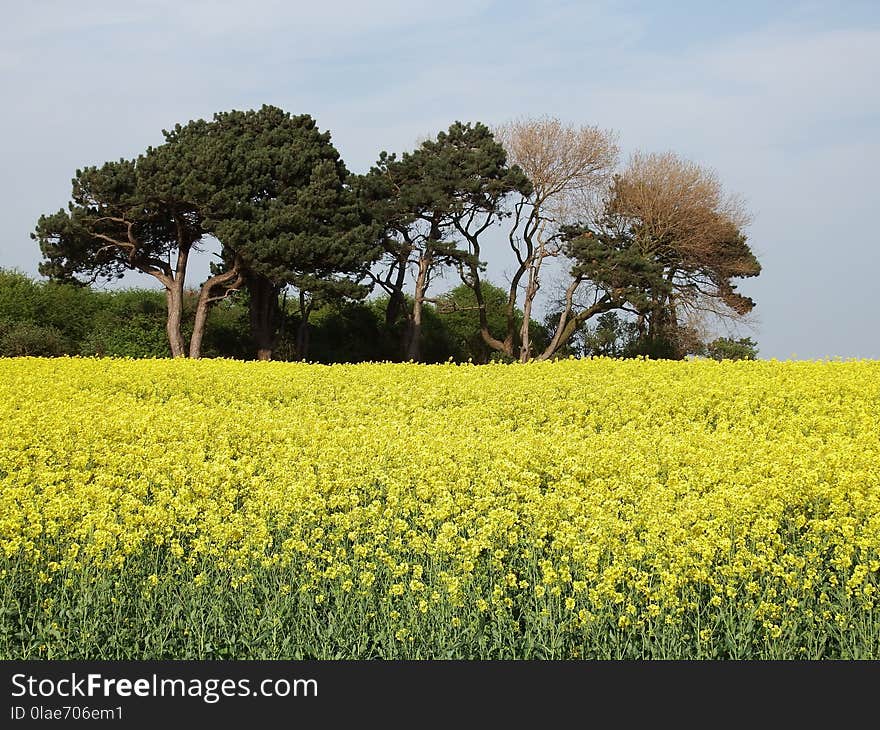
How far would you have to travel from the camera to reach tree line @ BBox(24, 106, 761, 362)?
972 inches

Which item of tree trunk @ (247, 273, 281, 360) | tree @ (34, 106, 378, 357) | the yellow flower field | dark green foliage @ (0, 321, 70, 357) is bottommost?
the yellow flower field

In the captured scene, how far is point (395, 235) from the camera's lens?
2856 cm

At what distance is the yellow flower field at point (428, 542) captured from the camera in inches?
188

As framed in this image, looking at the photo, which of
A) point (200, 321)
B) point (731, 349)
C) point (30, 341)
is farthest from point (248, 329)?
point (731, 349)

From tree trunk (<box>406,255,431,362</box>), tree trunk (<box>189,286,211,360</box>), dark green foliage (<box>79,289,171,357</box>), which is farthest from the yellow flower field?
tree trunk (<box>406,255,431,362</box>)

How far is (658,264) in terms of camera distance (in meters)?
28.4

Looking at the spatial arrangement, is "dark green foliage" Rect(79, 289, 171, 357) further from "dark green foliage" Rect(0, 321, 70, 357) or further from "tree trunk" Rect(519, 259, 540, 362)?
"tree trunk" Rect(519, 259, 540, 362)

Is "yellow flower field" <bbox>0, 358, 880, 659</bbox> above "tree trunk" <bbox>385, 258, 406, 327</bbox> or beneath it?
beneath

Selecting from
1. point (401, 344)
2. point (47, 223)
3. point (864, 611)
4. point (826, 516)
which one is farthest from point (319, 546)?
point (401, 344)

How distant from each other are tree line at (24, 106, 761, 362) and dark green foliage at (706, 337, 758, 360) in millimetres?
466

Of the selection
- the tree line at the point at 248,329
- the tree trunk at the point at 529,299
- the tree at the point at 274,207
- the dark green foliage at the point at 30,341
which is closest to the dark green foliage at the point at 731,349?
the tree line at the point at 248,329

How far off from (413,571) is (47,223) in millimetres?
22477

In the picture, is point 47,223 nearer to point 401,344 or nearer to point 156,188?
point 156,188

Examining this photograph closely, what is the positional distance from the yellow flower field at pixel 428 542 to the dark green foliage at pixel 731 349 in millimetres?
20680
